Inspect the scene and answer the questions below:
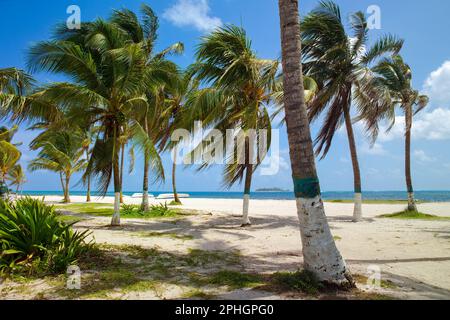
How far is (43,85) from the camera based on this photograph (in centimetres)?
1009

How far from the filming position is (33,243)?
221 inches

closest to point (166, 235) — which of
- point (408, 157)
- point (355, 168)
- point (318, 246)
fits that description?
point (318, 246)

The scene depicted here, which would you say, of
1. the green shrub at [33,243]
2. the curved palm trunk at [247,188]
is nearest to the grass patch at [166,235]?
the curved palm trunk at [247,188]

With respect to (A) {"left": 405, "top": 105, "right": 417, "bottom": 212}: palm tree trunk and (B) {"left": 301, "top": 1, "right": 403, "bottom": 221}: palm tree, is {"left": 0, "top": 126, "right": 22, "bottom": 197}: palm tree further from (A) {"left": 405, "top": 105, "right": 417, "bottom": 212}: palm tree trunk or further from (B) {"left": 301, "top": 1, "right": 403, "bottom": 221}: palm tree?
(A) {"left": 405, "top": 105, "right": 417, "bottom": 212}: palm tree trunk

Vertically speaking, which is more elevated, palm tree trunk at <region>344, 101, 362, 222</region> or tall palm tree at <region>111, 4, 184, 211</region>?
tall palm tree at <region>111, 4, 184, 211</region>

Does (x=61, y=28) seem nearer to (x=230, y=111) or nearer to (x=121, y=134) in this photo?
(x=121, y=134)

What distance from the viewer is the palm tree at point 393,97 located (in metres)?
14.2

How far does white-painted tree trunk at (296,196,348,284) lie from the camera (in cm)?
463

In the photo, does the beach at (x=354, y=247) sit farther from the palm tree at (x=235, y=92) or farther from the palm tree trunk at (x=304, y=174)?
the palm tree at (x=235, y=92)

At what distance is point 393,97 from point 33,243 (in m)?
19.0

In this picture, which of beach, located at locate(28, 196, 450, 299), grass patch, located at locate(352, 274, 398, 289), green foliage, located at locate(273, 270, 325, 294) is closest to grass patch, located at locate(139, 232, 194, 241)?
beach, located at locate(28, 196, 450, 299)

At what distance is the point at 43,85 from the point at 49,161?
19.2 m

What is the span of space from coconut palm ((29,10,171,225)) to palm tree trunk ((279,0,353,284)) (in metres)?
6.35

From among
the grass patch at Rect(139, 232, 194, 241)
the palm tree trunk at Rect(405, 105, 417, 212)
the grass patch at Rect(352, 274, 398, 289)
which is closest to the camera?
the grass patch at Rect(352, 274, 398, 289)
